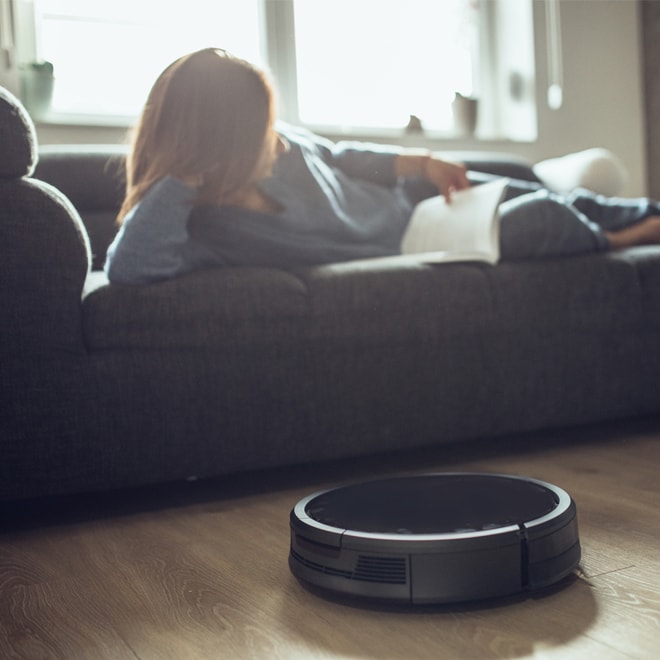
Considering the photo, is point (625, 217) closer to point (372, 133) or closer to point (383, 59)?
point (372, 133)

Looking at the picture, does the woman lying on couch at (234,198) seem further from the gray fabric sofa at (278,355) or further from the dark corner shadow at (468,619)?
the dark corner shadow at (468,619)

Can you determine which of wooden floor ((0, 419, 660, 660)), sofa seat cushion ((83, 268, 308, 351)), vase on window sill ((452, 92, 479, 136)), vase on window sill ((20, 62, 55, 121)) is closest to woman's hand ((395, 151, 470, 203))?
sofa seat cushion ((83, 268, 308, 351))

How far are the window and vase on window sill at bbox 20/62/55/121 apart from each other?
0.11m

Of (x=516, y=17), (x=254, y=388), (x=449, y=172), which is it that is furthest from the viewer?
(x=516, y=17)

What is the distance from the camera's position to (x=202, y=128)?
1666mm

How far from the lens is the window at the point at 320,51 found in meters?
2.79

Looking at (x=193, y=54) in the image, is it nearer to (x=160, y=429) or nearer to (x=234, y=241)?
(x=234, y=241)

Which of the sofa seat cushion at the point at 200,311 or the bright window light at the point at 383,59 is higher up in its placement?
the bright window light at the point at 383,59

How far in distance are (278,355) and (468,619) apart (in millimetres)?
715

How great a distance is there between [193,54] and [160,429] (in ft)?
2.49

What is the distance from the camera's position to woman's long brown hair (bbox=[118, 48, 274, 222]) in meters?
1.66

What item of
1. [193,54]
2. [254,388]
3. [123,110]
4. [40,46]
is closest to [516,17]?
[123,110]

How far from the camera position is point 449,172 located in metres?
1.94

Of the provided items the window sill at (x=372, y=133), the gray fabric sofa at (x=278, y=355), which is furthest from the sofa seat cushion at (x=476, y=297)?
the window sill at (x=372, y=133)
